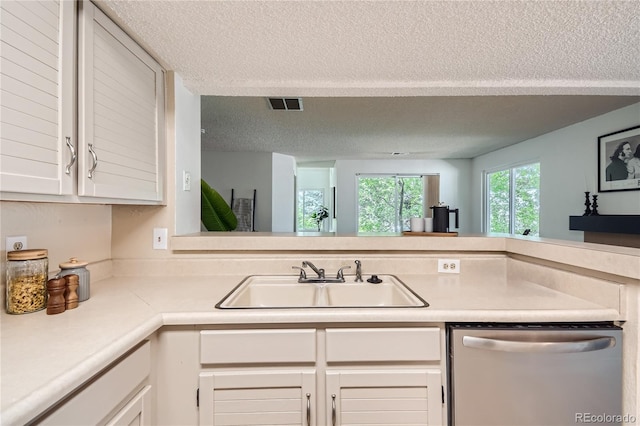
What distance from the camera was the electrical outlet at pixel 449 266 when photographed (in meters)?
1.73

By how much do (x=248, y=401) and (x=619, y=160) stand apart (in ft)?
14.7

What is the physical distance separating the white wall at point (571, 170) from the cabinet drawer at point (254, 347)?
4051mm

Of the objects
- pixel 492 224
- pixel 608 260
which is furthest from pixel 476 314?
pixel 492 224

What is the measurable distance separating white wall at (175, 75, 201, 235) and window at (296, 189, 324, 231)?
6298 millimetres

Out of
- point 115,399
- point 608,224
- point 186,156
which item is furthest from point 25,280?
point 608,224

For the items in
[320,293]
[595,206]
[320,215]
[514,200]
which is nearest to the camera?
[320,293]

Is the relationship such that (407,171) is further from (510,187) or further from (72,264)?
(72,264)

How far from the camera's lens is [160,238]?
5.42 ft

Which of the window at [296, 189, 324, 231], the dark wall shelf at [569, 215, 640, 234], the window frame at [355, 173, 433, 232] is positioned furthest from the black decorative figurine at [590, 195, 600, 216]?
the window at [296, 189, 324, 231]

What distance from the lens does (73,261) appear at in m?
1.18

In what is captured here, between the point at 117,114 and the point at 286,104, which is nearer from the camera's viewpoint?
the point at 117,114

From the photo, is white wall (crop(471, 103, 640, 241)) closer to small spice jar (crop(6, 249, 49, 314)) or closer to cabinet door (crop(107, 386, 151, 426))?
cabinet door (crop(107, 386, 151, 426))

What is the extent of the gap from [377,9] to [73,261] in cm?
153

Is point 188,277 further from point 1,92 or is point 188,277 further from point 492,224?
point 492,224
